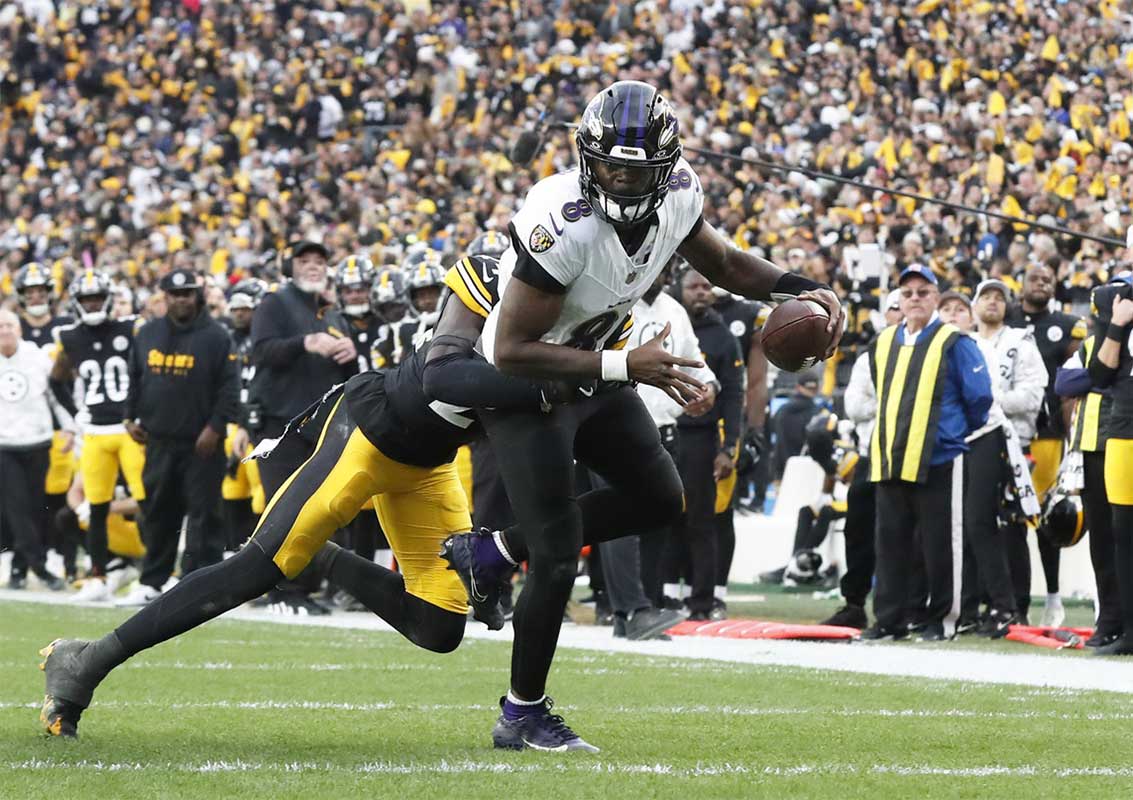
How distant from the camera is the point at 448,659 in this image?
321 inches

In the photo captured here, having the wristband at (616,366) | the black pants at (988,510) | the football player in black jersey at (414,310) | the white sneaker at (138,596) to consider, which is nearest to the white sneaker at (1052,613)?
the black pants at (988,510)

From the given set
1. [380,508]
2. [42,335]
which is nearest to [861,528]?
[380,508]

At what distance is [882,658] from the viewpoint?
8.24 metres

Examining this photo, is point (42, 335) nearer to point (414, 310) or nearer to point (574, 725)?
point (414, 310)

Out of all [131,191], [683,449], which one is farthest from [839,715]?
[131,191]

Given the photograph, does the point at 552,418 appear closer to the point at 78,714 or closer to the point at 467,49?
the point at 78,714

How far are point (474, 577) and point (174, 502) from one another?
6718 mm

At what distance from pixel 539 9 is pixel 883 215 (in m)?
11.0

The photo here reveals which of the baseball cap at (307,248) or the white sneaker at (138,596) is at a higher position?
the baseball cap at (307,248)

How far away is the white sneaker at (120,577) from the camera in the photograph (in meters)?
12.1

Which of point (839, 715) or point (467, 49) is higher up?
point (467, 49)

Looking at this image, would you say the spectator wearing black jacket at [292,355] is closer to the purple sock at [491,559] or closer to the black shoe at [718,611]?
the black shoe at [718,611]

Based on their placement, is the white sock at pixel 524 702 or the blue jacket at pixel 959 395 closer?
the white sock at pixel 524 702

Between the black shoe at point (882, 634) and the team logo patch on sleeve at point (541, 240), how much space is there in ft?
16.7
